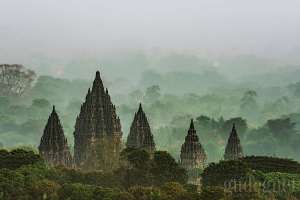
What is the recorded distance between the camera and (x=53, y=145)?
105500 millimetres

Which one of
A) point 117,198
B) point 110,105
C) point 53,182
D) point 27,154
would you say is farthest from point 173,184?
point 110,105

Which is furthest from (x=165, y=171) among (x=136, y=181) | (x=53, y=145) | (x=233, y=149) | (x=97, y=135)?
(x=233, y=149)

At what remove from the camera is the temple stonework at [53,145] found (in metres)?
105

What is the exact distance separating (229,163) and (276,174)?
308 inches

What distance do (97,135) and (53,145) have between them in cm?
897

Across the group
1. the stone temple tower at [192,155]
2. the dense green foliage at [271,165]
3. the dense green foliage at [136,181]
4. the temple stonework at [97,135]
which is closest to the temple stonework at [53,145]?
the temple stonework at [97,135]

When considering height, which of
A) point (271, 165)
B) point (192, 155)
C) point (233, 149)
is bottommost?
point (271, 165)

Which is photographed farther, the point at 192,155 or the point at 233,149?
the point at 233,149

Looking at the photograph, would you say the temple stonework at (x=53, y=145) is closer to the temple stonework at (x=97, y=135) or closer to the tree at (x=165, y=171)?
the temple stonework at (x=97, y=135)

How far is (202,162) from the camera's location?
11019 cm

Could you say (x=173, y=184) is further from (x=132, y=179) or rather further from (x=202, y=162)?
(x=202, y=162)

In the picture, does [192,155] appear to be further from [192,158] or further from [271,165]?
[271,165]

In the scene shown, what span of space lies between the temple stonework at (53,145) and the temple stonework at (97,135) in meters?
5.68

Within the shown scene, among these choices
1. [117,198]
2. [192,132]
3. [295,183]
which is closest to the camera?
[117,198]
